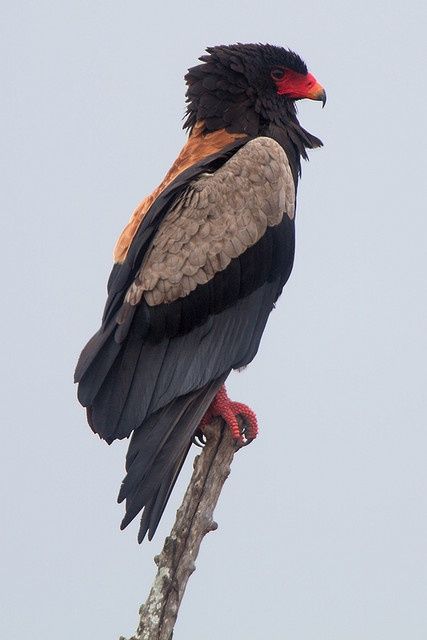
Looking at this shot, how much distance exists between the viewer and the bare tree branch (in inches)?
314

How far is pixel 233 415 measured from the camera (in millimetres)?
8961

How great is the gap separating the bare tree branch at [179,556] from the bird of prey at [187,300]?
38cm

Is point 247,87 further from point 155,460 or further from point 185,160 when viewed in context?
point 155,460

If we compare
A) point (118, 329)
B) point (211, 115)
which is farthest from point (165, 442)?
point (211, 115)

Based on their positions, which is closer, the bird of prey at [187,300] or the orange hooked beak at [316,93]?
the bird of prey at [187,300]

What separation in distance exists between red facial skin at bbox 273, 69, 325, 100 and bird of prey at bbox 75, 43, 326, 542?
454 mm

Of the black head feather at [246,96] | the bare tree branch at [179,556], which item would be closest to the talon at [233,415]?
the bare tree branch at [179,556]

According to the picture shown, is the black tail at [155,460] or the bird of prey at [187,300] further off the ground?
the bird of prey at [187,300]

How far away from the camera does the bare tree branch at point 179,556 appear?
7.97 metres

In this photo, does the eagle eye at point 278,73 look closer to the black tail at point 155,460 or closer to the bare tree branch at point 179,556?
the black tail at point 155,460

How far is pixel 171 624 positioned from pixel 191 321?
2.20 metres

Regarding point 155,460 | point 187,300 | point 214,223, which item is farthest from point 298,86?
point 155,460

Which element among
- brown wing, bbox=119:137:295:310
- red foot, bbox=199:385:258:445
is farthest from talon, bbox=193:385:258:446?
brown wing, bbox=119:137:295:310

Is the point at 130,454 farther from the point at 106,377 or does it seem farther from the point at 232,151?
the point at 232,151
